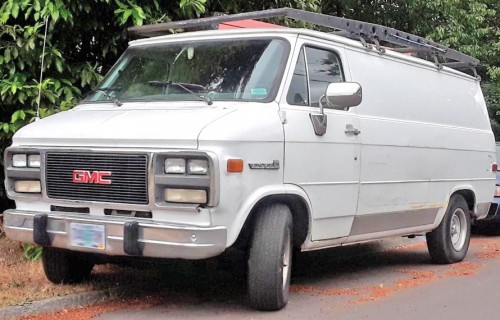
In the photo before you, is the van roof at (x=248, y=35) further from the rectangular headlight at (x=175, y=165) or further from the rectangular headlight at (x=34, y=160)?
the rectangular headlight at (x=34, y=160)

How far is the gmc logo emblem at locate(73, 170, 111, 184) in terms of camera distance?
560 cm

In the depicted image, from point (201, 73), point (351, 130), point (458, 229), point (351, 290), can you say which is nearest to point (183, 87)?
point (201, 73)

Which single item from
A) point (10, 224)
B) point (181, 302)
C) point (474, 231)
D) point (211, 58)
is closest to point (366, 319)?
point (181, 302)

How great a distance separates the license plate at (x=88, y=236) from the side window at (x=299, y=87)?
6.19 ft

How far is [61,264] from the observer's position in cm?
644

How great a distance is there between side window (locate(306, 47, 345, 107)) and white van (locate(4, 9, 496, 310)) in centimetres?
2

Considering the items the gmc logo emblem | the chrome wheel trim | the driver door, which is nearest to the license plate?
the gmc logo emblem

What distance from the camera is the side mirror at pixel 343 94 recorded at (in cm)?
611

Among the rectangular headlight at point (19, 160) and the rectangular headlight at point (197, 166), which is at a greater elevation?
the rectangular headlight at point (197, 166)

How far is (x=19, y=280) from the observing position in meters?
6.41

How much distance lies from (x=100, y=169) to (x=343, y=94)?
208 cm

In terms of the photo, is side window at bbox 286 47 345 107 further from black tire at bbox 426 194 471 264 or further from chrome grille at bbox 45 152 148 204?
black tire at bbox 426 194 471 264

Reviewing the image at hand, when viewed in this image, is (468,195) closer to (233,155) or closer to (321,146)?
(321,146)

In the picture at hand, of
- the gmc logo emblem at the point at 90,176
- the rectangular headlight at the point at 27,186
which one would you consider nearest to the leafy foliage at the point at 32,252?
the rectangular headlight at the point at 27,186
